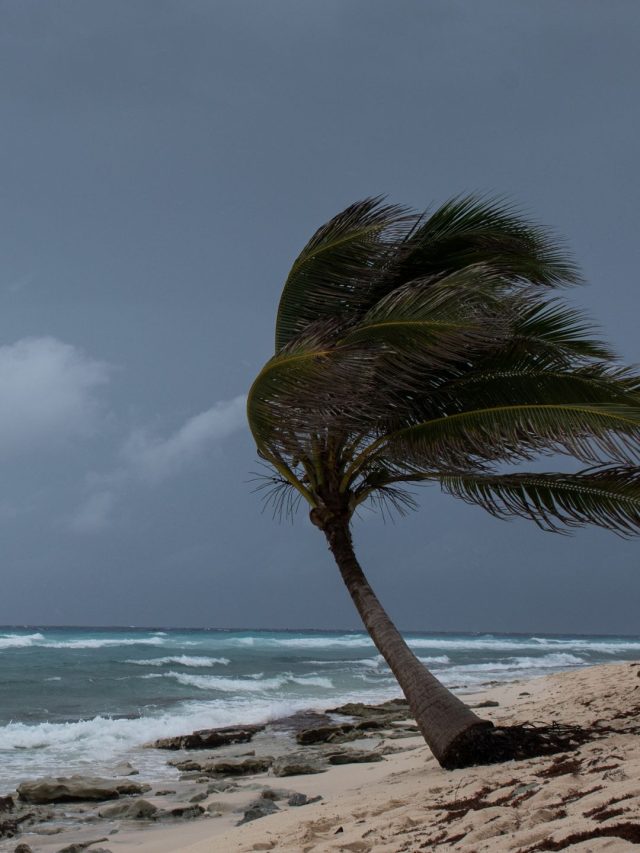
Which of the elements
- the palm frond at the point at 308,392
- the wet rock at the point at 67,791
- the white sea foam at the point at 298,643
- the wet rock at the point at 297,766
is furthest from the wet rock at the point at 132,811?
the white sea foam at the point at 298,643

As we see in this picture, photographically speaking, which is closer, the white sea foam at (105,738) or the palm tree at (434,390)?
the palm tree at (434,390)

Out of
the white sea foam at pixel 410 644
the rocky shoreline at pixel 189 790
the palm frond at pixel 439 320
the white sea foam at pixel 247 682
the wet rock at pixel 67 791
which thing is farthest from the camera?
the white sea foam at pixel 410 644

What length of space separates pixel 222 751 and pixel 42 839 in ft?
15.7

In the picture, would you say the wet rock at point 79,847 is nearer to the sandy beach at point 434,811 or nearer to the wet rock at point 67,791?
the sandy beach at point 434,811

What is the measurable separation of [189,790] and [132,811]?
50.0 inches

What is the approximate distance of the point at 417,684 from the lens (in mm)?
6871

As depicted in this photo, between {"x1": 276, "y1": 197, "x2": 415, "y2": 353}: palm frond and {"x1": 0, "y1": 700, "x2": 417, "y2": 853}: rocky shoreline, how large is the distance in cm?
433

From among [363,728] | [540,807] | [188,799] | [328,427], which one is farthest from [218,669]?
[540,807]

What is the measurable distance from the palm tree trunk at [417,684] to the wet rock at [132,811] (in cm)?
244

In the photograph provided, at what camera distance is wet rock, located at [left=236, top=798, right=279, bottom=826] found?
→ 253 inches

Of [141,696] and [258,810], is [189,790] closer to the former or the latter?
[258,810]

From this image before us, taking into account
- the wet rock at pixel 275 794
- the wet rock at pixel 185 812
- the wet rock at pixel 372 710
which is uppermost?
the wet rock at pixel 185 812

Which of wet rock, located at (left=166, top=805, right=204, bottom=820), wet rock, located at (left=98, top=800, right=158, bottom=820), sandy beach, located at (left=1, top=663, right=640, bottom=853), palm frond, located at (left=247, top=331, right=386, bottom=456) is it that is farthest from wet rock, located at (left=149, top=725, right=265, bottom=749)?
palm frond, located at (left=247, top=331, right=386, bottom=456)

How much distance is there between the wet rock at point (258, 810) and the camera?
21.1ft
